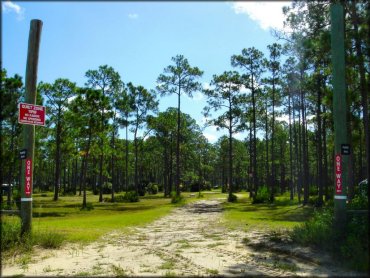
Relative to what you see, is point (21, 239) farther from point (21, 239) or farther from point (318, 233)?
point (318, 233)

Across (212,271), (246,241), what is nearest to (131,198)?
(246,241)

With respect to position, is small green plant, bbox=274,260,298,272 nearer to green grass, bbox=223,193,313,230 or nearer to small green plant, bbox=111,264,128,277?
small green plant, bbox=111,264,128,277

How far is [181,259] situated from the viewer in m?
9.56

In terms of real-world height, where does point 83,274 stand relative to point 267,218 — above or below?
above

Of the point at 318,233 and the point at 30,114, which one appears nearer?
the point at 318,233

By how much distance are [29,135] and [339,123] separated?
859 centimetres

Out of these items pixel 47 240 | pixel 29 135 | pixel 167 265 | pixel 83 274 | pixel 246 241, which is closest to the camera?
pixel 83 274

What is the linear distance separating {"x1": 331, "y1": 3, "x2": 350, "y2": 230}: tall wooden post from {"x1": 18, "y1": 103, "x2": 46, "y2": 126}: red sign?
8141 mm

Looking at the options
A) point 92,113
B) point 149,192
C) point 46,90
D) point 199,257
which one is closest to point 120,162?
point 149,192

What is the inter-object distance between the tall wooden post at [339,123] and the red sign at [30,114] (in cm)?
→ 814

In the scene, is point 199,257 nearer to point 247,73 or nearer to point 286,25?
point 286,25

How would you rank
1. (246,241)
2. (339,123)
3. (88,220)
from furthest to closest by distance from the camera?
(88,220), (246,241), (339,123)

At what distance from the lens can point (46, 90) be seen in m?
47.0

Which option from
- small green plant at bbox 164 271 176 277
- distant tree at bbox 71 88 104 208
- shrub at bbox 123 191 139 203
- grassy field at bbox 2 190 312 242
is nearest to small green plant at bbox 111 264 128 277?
small green plant at bbox 164 271 176 277
